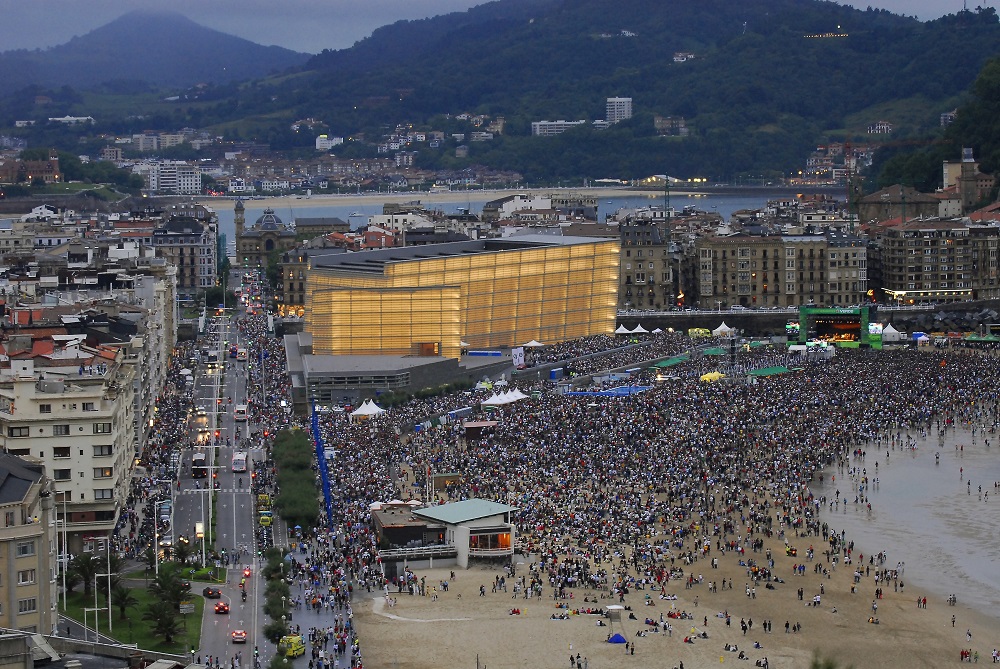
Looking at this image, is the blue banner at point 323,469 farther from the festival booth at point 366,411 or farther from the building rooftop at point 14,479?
the building rooftop at point 14,479

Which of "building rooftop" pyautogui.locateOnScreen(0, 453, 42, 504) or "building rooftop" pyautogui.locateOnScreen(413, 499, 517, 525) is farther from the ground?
"building rooftop" pyautogui.locateOnScreen(0, 453, 42, 504)

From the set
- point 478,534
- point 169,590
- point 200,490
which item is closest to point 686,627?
point 478,534

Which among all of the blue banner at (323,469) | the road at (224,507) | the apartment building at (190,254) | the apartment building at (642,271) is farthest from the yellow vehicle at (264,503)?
the apartment building at (190,254)

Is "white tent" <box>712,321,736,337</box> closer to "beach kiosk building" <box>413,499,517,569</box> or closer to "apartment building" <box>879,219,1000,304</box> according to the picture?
"apartment building" <box>879,219,1000,304</box>

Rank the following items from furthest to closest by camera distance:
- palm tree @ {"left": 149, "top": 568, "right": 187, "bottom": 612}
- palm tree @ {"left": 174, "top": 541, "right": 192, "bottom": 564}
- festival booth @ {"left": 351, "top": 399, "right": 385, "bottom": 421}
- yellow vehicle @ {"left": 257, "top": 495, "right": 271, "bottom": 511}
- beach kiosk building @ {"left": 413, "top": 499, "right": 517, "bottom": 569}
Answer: festival booth @ {"left": 351, "top": 399, "right": 385, "bottom": 421}
yellow vehicle @ {"left": 257, "top": 495, "right": 271, "bottom": 511}
beach kiosk building @ {"left": 413, "top": 499, "right": 517, "bottom": 569}
palm tree @ {"left": 174, "top": 541, "right": 192, "bottom": 564}
palm tree @ {"left": 149, "top": 568, "right": 187, "bottom": 612}

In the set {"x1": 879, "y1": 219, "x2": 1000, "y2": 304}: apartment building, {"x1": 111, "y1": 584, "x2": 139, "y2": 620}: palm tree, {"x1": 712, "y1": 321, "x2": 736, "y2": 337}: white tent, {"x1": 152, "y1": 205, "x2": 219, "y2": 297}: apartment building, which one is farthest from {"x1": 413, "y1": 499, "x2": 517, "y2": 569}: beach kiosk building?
{"x1": 152, "y1": 205, "x2": 219, "y2": 297}: apartment building

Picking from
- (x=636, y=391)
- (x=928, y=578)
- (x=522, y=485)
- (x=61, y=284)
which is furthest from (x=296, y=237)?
(x=928, y=578)
